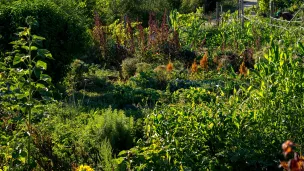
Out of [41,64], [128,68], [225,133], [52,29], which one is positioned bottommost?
[128,68]

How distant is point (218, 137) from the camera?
482cm

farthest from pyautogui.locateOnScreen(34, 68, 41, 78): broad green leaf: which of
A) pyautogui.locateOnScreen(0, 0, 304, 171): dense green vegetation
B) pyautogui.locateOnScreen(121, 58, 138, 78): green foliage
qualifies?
pyautogui.locateOnScreen(121, 58, 138, 78): green foliage

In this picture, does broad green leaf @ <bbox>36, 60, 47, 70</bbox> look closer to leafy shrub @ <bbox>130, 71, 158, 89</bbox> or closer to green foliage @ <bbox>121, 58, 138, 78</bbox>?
leafy shrub @ <bbox>130, 71, 158, 89</bbox>

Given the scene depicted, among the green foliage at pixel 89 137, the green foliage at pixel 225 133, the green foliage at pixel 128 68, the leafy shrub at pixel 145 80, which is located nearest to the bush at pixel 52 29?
the leafy shrub at pixel 145 80

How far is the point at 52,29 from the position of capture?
27.1ft

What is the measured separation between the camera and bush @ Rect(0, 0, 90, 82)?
8.11 m

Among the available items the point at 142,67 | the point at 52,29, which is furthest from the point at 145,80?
the point at 52,29

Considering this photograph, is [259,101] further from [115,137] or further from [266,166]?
[115,137]

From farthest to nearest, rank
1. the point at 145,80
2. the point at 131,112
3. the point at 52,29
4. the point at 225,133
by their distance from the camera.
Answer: the point at 145,80 → the point at 52,29 → the point at 131,112 → the point at 225,133

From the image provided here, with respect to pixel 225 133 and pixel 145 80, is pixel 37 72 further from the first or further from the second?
pixel 145 80

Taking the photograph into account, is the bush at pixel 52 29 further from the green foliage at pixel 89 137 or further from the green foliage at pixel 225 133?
the green foliage at pixel 225 133

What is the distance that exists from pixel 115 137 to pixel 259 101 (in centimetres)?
160

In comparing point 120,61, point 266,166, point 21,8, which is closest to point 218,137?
point 266,166

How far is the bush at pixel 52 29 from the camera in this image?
8.11m
